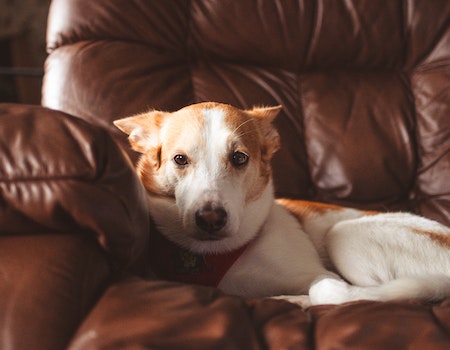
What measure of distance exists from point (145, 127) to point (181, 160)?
23 centimetres

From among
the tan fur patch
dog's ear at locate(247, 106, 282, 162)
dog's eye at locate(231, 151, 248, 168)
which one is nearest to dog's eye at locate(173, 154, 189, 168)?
dog's eye at locate(231, 151, 248, 168)

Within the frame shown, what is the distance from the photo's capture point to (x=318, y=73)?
6.65ft

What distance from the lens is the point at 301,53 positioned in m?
1.99

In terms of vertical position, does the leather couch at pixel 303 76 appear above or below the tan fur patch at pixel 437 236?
above

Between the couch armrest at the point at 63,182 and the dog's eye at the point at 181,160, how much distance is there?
18.9 inches

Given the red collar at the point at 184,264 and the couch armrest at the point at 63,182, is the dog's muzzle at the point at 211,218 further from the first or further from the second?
the couch armrest at the point at 63,182

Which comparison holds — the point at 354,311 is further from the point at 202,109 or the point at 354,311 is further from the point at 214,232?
the point at 202,109

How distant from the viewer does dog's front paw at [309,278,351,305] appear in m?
1.18

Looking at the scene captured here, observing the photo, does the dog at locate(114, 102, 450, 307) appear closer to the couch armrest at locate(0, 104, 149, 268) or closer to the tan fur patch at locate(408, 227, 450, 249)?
the tan fur patch at locate(408, 227, 450, 249)

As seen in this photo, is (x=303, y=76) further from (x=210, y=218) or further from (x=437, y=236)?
(x=210, y=218)

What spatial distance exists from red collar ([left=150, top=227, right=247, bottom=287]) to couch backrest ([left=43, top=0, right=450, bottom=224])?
0.61 metres

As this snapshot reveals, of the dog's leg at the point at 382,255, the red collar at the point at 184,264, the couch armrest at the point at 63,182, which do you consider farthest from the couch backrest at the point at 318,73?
the couch armrest at the point at 63,182

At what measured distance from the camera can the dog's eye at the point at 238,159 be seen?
146 cm

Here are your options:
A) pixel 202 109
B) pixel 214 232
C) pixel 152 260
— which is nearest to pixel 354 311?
pixel 214 232
